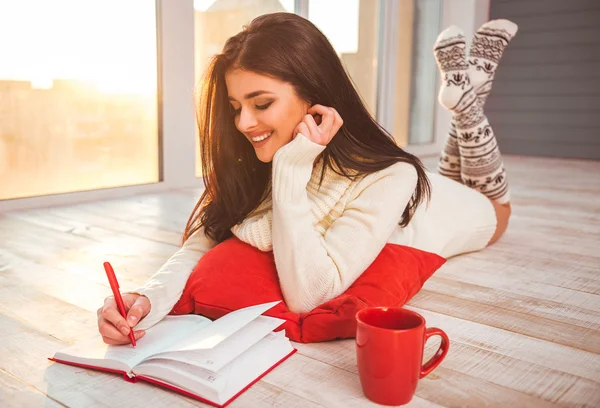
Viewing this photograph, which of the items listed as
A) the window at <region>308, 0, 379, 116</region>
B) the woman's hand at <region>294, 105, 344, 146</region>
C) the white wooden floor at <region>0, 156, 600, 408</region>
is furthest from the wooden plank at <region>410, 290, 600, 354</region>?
the window at <region>308, 0, 379, 116</region>

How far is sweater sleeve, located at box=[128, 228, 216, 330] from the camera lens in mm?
1109

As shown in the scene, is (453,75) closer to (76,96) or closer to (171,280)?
(171,280)

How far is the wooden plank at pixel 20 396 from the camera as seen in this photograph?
0.89 meters

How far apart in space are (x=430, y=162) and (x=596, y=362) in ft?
11.3

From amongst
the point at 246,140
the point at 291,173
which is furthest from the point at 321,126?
the point at 246,140

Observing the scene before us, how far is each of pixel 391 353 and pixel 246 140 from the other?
661 mm

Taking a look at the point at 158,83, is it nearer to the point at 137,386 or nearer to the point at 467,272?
the point at 467,272

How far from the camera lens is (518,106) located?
5.25m

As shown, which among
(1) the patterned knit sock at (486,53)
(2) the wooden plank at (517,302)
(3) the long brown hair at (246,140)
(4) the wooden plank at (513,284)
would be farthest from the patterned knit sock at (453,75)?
(3) the long brown hair at (246,140)

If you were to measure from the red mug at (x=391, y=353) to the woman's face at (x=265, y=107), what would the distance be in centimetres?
44

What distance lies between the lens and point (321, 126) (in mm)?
1113

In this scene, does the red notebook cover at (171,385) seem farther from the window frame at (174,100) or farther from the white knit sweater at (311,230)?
the window frame at (174,100)

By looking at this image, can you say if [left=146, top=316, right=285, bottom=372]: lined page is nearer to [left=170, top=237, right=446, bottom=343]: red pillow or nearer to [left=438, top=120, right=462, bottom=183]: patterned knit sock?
Answer: [left=170, top=237, right=446, bottom=343]: red pillow

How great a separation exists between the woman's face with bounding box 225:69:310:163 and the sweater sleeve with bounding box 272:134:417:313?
0.37 ft
